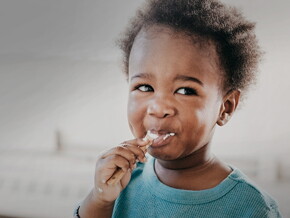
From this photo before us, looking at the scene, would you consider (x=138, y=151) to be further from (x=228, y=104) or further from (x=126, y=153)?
(x=228, y=104)

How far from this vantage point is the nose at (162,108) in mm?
523

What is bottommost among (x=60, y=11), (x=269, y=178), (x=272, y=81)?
(x=269, y=178)

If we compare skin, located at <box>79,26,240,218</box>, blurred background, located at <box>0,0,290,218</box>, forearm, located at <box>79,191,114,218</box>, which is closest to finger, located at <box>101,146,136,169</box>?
skin, located at <box>79,26,240,218</box>

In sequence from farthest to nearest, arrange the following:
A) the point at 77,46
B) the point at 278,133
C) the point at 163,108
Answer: the point at 77,46 < the point at 278,133 < the point at 163,108

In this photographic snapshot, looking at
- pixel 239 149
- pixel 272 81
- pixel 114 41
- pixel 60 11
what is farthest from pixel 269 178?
pixel 60 11

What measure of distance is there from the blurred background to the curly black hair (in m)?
0.10

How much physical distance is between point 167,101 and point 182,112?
0.09 ft

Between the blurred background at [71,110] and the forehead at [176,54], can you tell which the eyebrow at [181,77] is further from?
the blurred background at [71,110]

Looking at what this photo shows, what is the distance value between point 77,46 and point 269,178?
0.50 metres

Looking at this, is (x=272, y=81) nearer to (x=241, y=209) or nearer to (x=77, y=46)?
(x=241, y=209)

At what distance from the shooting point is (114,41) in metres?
0.79

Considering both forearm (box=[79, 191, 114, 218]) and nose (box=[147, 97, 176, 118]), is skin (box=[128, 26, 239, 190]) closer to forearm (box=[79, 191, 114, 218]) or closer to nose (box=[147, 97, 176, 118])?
nose (box=[147, 97, 176, 118])

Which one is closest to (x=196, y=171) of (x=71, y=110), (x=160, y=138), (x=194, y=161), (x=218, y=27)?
(x=194, y=161)

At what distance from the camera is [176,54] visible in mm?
528
